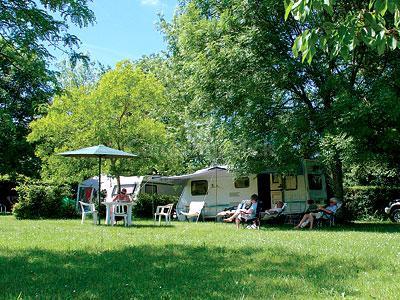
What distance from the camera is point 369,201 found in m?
20.0

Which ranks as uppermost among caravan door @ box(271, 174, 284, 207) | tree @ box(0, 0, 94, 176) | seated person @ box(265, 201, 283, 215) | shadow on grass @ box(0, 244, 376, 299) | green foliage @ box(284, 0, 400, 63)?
tree @ box(0, 0, 94, 176)

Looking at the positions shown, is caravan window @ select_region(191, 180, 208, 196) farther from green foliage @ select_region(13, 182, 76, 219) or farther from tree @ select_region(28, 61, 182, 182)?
green foliage @ select_region(13, 182, 76, 219)

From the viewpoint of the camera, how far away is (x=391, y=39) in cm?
282

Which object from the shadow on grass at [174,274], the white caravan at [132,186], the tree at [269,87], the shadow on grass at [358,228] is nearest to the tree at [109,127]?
the white caravan at [132,186]

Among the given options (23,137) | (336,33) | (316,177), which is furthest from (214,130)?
(23,137)

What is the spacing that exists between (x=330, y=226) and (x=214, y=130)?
504 centimetres

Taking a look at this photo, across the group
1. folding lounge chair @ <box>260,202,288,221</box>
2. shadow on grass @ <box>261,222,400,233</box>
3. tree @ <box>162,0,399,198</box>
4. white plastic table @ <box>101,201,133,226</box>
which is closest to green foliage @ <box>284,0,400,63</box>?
tree @ <box>162,0,399,198</box>

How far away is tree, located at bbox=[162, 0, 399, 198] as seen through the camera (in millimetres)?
13883

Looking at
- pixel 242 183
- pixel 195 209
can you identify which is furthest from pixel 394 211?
pixel 195 209

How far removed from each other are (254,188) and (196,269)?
1267cm

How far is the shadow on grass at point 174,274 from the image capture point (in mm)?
4703

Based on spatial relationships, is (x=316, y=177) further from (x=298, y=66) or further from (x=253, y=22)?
(x=253, y=22)

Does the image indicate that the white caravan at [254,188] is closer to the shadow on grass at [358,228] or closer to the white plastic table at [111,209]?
the shadow on grass at [358,228]

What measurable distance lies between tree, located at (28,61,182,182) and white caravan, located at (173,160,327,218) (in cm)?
189
